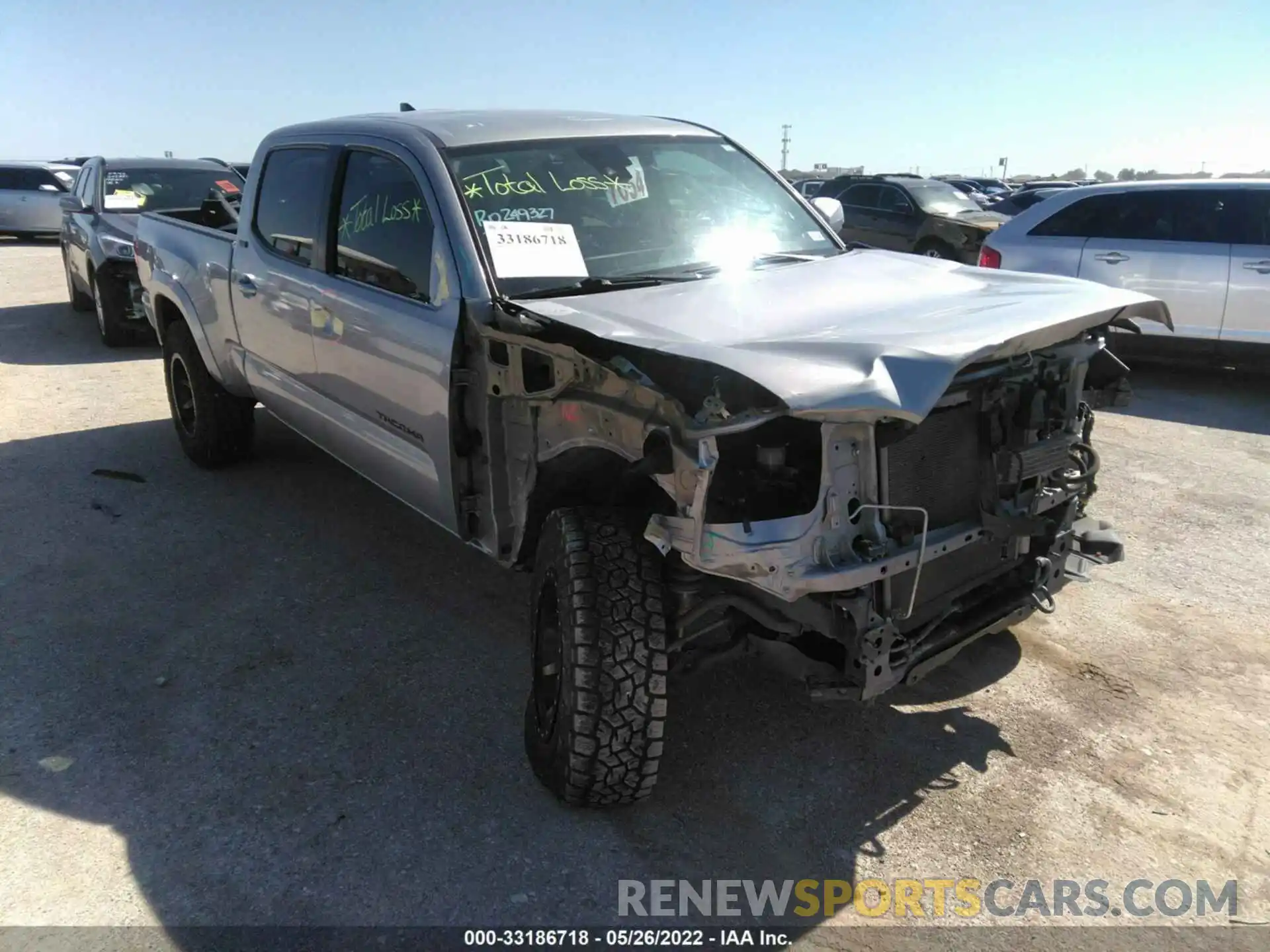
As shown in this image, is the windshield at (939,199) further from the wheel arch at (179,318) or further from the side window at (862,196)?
the wheel arch at (179,318)

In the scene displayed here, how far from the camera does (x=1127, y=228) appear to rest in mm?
8023

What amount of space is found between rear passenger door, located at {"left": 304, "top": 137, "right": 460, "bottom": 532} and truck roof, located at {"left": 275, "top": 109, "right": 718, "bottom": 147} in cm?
16

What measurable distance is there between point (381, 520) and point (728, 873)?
3132 millimetres

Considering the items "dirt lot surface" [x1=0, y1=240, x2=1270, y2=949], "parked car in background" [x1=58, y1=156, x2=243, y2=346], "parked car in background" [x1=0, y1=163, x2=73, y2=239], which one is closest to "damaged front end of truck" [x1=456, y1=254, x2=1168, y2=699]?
"dirt lot surface" [x1=0, y1=240, x2=1270, y2=949]

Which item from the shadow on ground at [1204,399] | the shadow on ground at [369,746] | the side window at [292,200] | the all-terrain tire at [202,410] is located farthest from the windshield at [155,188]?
the shadow on ground at [1204,399]

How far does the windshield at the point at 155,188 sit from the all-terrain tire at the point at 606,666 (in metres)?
8.50

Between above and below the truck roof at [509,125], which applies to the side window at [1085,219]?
below

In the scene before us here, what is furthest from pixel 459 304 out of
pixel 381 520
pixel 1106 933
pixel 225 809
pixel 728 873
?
pixel 1106 933

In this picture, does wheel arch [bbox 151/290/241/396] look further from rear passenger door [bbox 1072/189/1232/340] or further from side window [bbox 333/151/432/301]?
rear passenger door [bbox 1072/189/1232/340]

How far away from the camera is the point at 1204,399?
7668mm

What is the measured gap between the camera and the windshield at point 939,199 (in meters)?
13.9

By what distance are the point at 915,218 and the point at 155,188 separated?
32.1 ft

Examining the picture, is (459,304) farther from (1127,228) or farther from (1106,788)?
(1127,228)

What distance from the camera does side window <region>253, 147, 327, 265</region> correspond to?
13.9 ft
